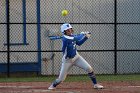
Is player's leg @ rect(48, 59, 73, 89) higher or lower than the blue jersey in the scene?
lower

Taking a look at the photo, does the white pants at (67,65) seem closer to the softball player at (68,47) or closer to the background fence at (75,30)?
the softball player at (68,47)

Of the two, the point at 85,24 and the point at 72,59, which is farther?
the point at 85,24

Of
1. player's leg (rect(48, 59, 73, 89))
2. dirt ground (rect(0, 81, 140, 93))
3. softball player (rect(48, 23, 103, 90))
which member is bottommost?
dirt ground (rect(0, 81, 140, 93))

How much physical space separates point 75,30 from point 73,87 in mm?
5249

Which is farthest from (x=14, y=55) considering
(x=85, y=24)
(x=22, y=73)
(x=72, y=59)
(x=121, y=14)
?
(x=72, y=59)

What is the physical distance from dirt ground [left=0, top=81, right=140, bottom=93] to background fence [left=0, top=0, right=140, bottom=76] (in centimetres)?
333

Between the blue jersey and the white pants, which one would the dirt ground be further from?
the blue jersey

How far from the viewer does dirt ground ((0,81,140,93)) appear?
12.5 metres

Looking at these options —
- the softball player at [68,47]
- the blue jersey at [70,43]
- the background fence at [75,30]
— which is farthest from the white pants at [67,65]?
the background fence at [75,30]

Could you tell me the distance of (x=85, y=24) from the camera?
17938 mm

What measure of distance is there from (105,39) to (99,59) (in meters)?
0.79

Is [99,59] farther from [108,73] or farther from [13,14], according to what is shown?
[13,14]

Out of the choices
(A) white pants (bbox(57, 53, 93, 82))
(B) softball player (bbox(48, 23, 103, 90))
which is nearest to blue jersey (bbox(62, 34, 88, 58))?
(B) softball player (bbox(48, 23, 103, 90))

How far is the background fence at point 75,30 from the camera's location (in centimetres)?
1797
